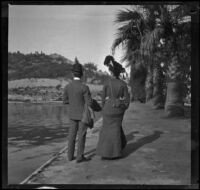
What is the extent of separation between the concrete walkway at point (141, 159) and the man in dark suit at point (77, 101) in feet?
0.63

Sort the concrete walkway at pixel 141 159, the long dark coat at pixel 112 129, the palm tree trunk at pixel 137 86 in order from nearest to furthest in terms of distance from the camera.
Result: the concrete walkway at pixel 141 159, the long dark coat at pixel 112 129, the palm tree trunk at pixel 137 86

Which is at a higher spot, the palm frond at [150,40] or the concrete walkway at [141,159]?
the palm frond at [150,40]

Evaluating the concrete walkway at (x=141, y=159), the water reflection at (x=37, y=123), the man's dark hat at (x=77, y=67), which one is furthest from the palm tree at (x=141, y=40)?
the water reflection at (x=37, y=123)

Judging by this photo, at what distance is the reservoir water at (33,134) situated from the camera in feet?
16.7

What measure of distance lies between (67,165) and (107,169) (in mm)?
601

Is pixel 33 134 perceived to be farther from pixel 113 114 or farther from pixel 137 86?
pixel 137 86

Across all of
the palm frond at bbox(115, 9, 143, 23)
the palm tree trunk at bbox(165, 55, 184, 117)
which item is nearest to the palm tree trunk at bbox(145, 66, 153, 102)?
the palm tree trunk at bbox(165, 55, 184, 117)

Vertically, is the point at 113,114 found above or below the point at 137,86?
below

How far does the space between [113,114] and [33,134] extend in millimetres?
1297

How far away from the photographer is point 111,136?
5371 millimetres

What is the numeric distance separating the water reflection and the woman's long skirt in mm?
583

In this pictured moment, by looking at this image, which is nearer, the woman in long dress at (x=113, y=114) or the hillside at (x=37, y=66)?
the hillside at (x=37, y=66)

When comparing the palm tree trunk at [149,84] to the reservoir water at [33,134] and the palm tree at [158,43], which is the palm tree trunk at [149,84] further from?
the reservoir water at [33,134]

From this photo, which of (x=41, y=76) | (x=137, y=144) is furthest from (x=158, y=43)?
(x=41, y=76)
